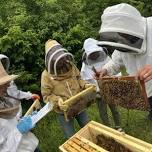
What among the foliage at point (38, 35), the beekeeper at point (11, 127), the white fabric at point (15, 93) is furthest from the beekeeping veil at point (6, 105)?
the foliage at point (38, 35)

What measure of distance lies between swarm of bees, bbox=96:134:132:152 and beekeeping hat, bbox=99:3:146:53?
3.36 ft

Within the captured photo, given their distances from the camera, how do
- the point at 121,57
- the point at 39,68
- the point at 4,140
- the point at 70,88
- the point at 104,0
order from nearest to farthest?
1. the point at 4,140
2. the point at 121,57
3. the point at 70,88
4. the point at 39,68
5. the point at 104,0

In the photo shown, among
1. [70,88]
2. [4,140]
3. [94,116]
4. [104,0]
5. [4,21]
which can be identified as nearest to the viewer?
[4,140]

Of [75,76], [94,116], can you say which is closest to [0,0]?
[94,116]

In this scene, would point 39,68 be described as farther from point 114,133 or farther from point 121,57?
point 114,133

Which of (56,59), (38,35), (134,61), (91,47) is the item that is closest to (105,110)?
(91,47)

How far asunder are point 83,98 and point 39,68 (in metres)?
3.77

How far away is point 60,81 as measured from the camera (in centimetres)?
579

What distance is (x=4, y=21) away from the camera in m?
9.71

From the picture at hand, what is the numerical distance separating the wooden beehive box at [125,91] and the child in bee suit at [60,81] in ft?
2.41

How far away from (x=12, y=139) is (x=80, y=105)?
146 centimetres

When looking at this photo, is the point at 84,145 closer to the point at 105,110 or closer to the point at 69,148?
the point at 69,148

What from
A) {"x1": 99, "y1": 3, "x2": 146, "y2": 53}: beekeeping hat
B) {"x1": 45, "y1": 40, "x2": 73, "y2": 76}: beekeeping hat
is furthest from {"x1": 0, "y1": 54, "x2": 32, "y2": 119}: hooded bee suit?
{"x1": 99, "y1": 3, "x2": 146, "y2": 53}: beekeeping hat

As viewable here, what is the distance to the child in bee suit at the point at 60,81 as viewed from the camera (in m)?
5.60
